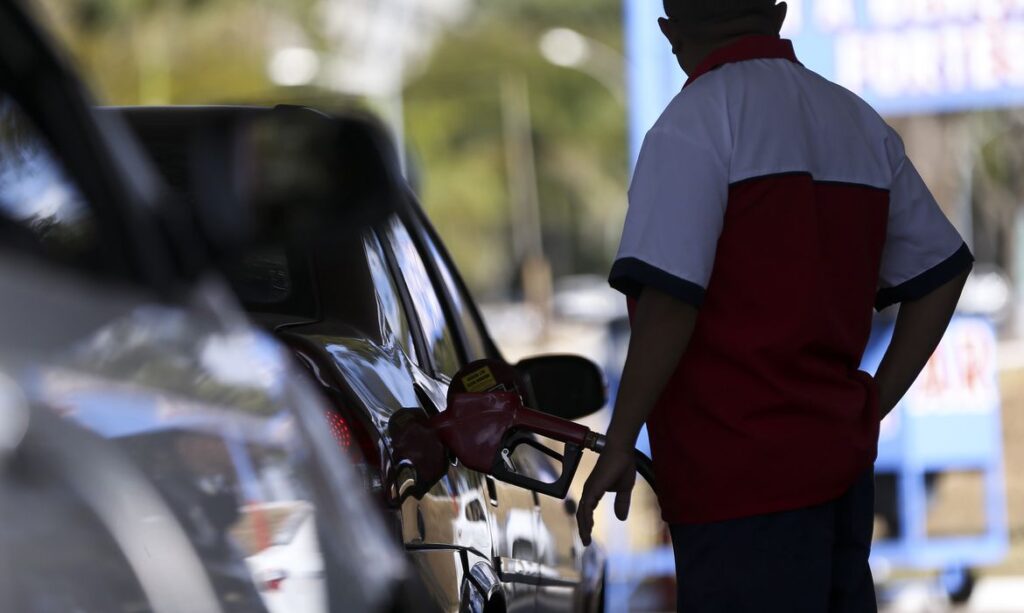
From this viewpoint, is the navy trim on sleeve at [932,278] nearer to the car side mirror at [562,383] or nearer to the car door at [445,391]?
the car door at [445,391]

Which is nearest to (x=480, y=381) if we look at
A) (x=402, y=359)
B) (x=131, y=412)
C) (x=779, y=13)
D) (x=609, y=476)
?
(x=402, y=359)

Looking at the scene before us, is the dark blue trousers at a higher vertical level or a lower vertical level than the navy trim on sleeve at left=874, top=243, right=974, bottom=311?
lower

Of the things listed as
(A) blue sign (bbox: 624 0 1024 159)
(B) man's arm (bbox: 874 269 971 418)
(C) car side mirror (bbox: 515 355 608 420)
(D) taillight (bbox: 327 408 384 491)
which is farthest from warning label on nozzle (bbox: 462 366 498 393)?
(A) blue sign (bbox: 624 0 1024 159)

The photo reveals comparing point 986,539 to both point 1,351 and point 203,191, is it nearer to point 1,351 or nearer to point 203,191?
point 203,191

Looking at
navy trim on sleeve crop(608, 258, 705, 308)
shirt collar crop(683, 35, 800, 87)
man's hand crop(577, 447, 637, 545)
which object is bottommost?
man's hand crop(577, 447, 637, 545)

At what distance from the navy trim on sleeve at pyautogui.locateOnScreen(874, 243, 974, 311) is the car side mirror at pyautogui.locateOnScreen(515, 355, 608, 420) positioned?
1078mm

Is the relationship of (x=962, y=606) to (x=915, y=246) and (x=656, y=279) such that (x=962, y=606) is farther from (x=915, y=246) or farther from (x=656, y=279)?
(x=656, y=279)

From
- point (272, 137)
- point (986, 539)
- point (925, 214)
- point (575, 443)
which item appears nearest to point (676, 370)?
point (575, 443)

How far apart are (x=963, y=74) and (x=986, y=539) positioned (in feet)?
7.96

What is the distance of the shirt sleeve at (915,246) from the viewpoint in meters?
3.52

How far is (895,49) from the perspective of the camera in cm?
938

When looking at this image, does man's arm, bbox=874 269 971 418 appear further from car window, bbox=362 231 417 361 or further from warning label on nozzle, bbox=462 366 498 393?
car window, bbox=362 231 417 361

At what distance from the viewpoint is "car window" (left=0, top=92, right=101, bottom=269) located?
1.86 metres

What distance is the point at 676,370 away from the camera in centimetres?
327
